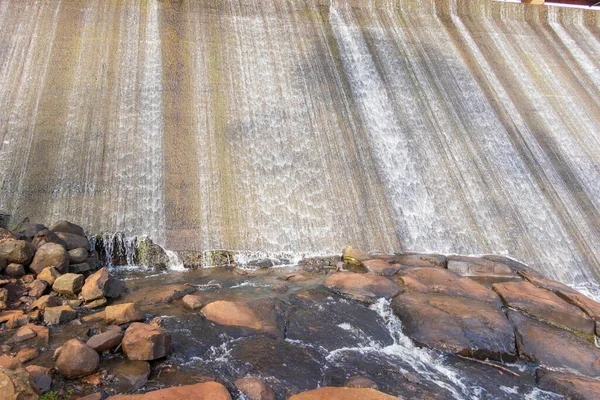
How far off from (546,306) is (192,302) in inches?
222

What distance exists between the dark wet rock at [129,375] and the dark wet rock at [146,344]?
0.08 meters

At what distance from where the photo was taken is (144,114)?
1062cm

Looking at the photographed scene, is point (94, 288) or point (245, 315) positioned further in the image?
point (94, 288)

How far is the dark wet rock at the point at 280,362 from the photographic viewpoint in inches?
165

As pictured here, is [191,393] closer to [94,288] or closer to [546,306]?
[94,288]

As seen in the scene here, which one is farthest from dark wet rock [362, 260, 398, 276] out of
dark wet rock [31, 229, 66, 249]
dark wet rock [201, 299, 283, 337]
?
dark wet rock [31, 229, 66, 249]

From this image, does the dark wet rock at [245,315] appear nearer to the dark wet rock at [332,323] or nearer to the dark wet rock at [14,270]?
the dark wet rock at [332,323]

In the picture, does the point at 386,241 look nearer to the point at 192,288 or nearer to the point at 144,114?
the point at 192,288

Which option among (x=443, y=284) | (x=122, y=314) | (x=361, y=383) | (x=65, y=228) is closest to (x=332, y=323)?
(x=361, y=383)

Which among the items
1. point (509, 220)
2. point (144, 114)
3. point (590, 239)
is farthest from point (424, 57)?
point (144, 114)

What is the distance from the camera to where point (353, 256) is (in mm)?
8617

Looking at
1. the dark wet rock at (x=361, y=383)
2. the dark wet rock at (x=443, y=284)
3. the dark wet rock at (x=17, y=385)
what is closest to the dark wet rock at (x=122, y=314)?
the dark wet rock at (x=17, y=385)

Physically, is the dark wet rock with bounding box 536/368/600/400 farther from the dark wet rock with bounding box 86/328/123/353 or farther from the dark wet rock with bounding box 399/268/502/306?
the dark wet rock with bounding box 86/328/123/353

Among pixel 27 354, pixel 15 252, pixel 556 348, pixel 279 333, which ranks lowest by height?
pixel 556 348
